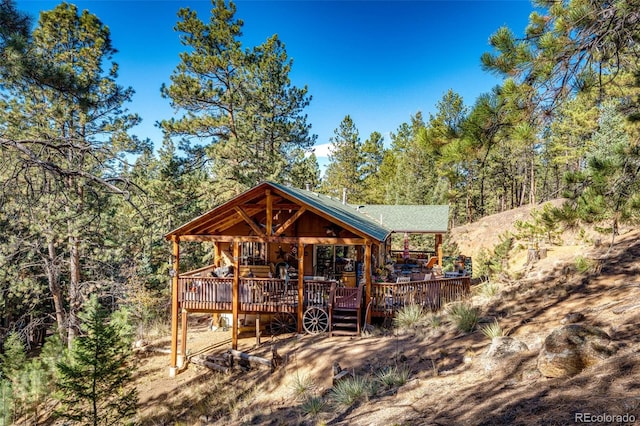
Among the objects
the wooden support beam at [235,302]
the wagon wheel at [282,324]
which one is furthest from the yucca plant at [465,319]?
the wooden support beam at [235,302]

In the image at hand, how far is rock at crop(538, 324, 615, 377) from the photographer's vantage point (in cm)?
582

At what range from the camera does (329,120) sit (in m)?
46.5

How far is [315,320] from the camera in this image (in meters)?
13.1

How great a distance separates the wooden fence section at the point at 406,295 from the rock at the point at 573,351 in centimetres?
716

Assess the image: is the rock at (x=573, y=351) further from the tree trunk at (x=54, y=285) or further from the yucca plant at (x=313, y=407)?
the tree trunk at (x=54, y=285)

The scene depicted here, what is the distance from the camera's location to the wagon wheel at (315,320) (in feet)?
42.9

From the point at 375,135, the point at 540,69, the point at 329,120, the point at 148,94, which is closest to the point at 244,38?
the point at 148,94

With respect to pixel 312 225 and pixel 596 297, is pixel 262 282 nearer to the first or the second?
pixel 312 225

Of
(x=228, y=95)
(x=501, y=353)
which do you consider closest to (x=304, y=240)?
(x=501, y=353)

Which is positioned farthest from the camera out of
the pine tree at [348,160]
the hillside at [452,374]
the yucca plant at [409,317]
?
the pine tree at [348,160]

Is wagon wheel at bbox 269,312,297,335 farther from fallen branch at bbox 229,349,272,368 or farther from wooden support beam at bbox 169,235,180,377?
wooden support beam at bbox 169,235,180,377

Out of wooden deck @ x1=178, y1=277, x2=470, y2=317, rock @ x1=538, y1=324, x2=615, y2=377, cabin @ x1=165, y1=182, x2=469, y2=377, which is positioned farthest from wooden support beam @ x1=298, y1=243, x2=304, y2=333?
rock @ x1=538, y1=324, x2=615, y2=377
